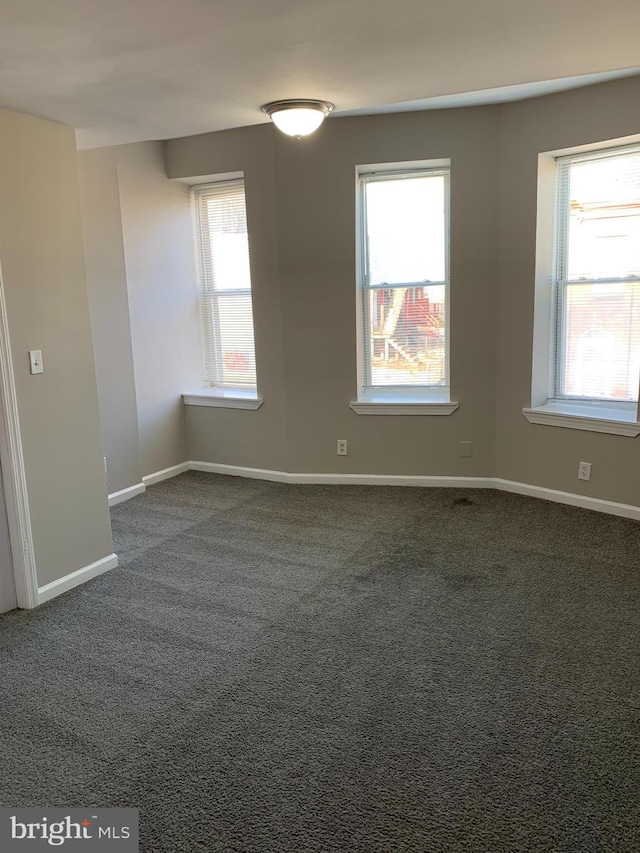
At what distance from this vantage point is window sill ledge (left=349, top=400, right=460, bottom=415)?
4852 millimetres

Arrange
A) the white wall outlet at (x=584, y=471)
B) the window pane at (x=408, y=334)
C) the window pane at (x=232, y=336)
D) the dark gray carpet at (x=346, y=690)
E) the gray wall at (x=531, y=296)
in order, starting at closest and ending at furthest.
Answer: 1. the dark gray carpet at (x=346, y=690)
2. the gray wall at (x=531, y=296)
3. the white wall outlet at (x=584, y=471)
4. the window pane at (x=408, y=334)
5. the window pane at (x=232, y=336)

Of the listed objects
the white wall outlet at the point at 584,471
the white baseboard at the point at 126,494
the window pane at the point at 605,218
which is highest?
the window pane at the point at 605,218

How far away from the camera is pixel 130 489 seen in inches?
196

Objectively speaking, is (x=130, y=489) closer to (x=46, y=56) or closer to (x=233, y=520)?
(x=233, y=520)

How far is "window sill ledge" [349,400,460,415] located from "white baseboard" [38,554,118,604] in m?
2.13

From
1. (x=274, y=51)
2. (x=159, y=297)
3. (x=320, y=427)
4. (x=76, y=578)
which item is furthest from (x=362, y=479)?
(x=274, y=51)

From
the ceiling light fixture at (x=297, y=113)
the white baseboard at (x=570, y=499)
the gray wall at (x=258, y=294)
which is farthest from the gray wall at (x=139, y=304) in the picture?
the white baseboard at (x=570, y=499)

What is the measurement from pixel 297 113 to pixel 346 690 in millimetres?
2546

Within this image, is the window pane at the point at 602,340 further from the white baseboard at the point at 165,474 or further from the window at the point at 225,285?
the white baseboard at the point at 165,474

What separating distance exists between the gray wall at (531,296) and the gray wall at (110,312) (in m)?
2.73

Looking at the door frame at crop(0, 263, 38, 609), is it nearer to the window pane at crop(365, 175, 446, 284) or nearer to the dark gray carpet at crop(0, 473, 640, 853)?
the dark gray carpet at crop(0, 473, 640, 853)

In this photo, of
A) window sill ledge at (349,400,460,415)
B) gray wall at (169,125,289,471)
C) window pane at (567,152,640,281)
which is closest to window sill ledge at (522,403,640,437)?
window sill ledge at (349,400,460,415)

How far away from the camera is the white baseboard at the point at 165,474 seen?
5.25m

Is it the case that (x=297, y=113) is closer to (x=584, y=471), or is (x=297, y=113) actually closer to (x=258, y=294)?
(x=258, y=294)
